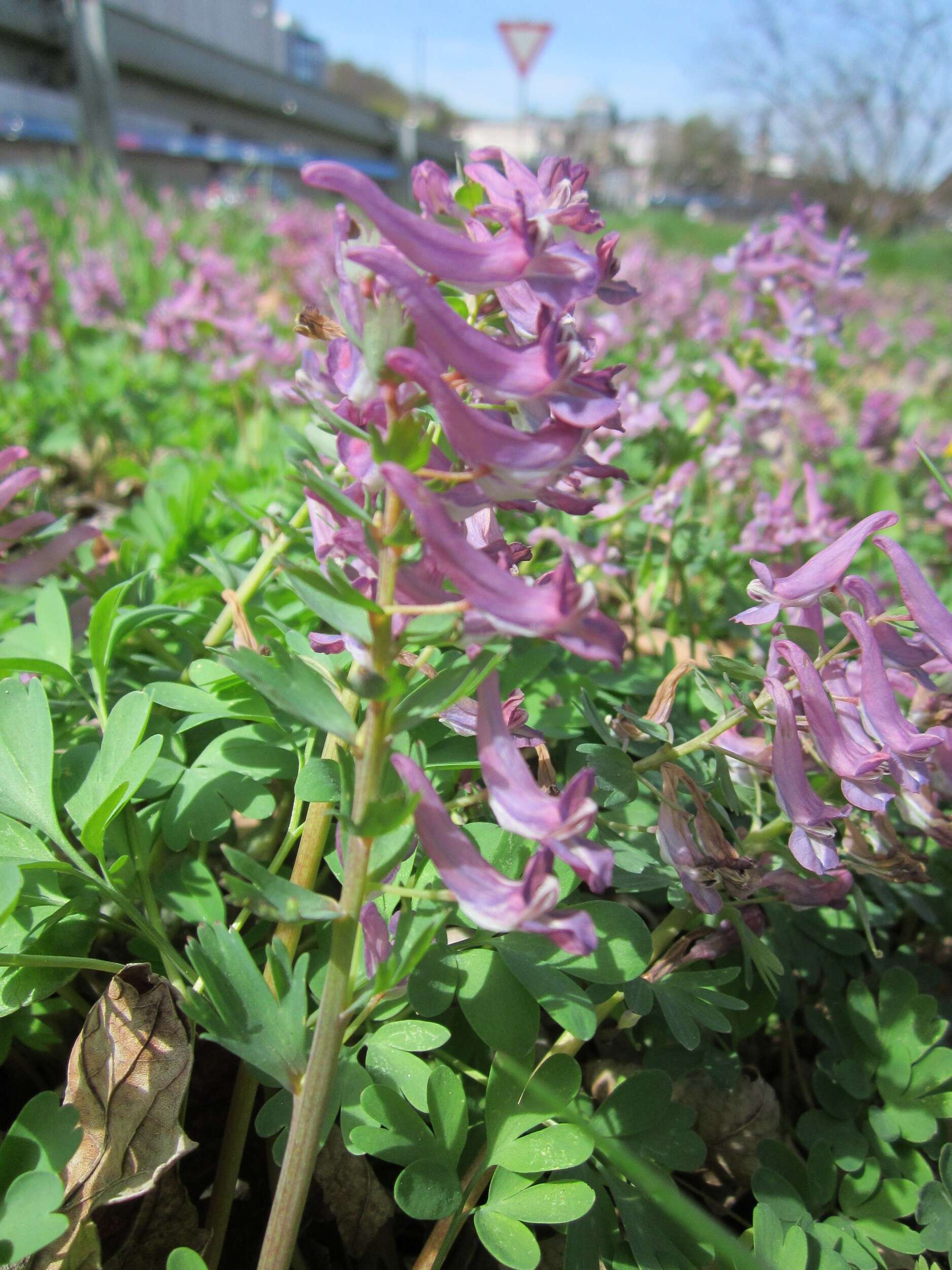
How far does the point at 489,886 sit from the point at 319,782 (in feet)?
0.96

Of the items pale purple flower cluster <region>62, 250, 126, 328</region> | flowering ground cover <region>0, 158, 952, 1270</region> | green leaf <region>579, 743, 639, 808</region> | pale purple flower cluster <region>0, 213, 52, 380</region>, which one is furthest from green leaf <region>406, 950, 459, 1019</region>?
pale purple flower cluster <region>62, 250, 126, 328</region>

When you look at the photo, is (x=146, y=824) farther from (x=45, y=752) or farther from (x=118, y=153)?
(x=118, y=153)

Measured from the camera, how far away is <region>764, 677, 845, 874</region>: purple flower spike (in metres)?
0.78

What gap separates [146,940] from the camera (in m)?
0.97

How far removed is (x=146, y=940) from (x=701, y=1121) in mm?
718

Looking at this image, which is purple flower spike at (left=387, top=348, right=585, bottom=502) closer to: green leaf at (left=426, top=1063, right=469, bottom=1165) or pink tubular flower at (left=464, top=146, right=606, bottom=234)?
pink tubular flower at (left=464, top=146, right=606, bottom=234)

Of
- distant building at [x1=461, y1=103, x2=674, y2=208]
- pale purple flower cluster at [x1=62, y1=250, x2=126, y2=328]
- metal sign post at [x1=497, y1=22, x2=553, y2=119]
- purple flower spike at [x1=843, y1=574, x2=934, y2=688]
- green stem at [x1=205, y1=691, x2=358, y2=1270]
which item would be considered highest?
distant building at [x1=461, y1=103, x2=674, y2=208]

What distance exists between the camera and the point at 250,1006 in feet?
2.22

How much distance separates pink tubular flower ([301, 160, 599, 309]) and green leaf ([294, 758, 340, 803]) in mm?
480

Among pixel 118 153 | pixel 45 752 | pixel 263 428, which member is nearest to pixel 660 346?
pixel 263 428

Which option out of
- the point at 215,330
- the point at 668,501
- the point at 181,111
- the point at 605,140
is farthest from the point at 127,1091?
the point at 605,140

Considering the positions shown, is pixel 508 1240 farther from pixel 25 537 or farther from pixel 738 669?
pixel 25 537

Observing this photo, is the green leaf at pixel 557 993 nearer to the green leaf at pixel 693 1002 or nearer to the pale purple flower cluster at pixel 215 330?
the green leaf at pixel 693 1002

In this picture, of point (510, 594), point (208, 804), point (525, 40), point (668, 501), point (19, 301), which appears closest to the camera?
point (510, 594)
